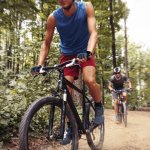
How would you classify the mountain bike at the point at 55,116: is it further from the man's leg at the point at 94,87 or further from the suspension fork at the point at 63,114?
the man's leg at the point at 94,87

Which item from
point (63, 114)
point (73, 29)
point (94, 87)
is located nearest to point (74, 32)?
point (73, 29)

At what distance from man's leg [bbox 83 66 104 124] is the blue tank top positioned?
37 cm

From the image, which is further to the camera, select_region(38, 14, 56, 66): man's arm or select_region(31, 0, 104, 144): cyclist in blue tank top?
select_region(38, 14, 56, 66): man's arm

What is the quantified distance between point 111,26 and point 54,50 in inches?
548

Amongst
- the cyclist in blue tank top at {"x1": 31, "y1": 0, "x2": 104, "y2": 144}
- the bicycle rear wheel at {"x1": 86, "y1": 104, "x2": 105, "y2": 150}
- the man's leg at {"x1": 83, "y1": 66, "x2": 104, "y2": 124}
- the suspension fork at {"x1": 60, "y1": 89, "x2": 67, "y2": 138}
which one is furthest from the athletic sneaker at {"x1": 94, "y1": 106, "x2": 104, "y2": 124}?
the suspension fork at {"x1": 60, "y1": 89, "x2": 67, "y2": 138}

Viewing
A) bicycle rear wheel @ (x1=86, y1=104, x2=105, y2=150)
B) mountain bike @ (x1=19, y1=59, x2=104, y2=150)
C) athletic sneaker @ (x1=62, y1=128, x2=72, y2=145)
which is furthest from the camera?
bicycle rear wheel @ (x1=86, y1=104, x2=105, y2=150)

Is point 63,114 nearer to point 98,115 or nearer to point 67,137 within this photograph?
point 67,137

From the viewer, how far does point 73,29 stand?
5.10 m

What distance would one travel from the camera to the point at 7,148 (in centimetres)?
604

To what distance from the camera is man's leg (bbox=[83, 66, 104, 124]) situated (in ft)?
17.1

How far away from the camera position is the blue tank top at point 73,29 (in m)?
5.04

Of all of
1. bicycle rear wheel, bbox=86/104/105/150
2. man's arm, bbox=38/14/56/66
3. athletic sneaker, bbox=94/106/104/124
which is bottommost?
bicycle rear wheel, bbox=86/104/105/150

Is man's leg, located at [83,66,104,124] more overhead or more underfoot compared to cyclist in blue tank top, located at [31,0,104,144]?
more underfoot

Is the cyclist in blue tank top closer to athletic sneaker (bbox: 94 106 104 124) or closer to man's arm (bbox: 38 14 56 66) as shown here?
man's arm (bbox: 38 14 56 66)
